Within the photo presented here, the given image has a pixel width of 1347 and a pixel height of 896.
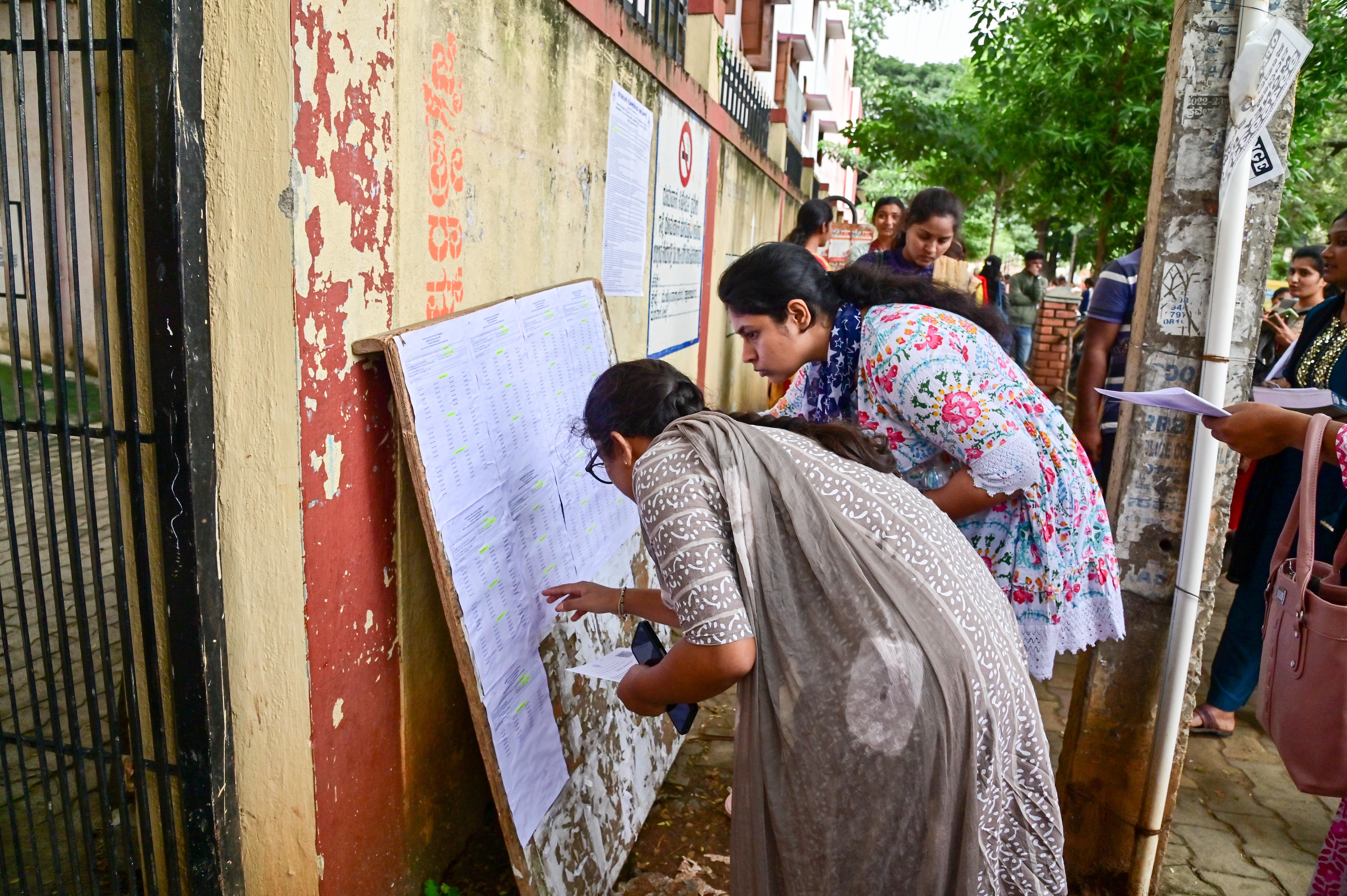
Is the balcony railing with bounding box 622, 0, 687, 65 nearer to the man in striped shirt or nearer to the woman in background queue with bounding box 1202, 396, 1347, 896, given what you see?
the man in striped shirt

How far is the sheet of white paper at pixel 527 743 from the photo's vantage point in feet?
6.51

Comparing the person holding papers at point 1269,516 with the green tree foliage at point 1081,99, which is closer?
the person holding papers at point 1269,516

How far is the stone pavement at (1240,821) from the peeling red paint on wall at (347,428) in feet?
7.51

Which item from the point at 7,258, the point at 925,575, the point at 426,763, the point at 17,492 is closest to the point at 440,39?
the point at 7,258

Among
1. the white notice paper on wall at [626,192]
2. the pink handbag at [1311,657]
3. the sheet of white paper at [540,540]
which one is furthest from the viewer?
the white notice paper on wall at [626,192]

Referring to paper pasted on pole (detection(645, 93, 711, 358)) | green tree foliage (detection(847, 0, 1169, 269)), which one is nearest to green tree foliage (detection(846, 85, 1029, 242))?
green tree foliage (detection(847, 0, 1169, 269))

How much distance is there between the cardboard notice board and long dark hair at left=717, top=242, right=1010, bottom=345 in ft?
1.94

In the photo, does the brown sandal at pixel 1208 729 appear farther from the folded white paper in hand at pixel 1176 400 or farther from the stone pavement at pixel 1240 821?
the folded white paper in hand at pixel 1176 400

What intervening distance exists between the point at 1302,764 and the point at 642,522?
4.71 feet

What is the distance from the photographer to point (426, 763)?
7.64 ft

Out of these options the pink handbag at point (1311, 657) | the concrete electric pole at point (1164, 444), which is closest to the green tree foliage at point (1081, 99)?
the concrete electric pole at point (1164, 444)

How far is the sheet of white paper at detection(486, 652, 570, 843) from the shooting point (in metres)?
1.99

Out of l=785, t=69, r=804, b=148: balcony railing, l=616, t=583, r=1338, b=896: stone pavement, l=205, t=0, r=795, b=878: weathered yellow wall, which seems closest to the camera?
l=205, t=0, r=795, b=878: weathered yellow wall

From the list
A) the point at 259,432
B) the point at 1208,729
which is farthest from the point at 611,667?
the point at 1208,729
